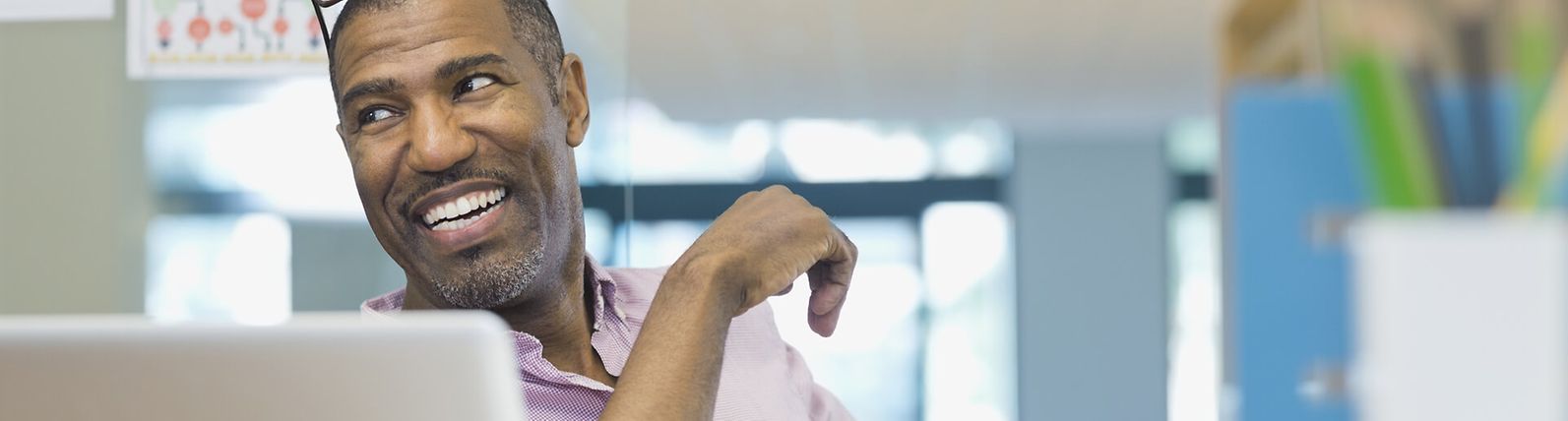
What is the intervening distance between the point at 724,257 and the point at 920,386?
6114 millimetres

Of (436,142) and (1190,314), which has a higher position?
(436,142)

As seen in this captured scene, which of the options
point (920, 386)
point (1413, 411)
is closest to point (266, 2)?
point (1413, 411)

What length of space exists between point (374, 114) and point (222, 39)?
1282 millimetres

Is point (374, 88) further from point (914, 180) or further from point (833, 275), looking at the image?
point (914, 180)

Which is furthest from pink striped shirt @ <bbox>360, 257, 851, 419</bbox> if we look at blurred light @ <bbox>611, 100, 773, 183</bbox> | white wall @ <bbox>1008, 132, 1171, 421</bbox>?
white wall @ <bbox>1008, 132, 1171, 421</bbox>

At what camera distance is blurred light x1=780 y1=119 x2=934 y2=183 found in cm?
647

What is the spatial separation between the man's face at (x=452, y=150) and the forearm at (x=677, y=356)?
0.29 metres

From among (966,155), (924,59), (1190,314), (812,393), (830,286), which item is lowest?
(1190,314)

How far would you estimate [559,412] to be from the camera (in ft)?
3.67

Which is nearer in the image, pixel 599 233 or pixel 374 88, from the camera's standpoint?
pixel 374 88

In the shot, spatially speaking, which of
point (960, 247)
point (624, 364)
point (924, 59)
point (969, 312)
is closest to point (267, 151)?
point (624, 364)

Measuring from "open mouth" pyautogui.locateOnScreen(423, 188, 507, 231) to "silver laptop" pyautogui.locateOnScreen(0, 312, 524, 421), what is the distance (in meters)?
0.66

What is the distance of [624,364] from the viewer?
112cm

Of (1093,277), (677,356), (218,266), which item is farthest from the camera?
(1093,277)
